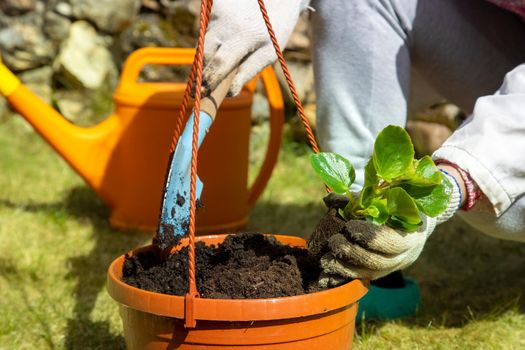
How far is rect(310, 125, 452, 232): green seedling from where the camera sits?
3.18ft

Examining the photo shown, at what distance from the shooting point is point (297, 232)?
81.0 inches

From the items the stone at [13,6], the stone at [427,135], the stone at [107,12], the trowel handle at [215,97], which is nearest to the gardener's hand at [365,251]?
the trowel handle at [215,97]

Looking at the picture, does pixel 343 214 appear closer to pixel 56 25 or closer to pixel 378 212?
pixel 378 212

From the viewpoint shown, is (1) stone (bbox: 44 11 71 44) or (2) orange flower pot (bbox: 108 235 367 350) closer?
(2) orange flower pot (bbox: 108 235 367 350)

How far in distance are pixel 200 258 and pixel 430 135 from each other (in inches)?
68.1

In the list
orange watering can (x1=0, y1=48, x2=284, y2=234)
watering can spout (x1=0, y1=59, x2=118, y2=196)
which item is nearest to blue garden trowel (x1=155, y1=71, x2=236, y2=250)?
orange watering can (x1=0, y1=48, x2=284, y2=234)

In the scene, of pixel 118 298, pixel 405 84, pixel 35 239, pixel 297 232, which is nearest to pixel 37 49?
pixel 35 239

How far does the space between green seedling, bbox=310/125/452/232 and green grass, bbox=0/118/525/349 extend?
43cm

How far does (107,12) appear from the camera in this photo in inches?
115

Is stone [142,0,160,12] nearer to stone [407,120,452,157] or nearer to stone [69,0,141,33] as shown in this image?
stone [69,0,141,33]

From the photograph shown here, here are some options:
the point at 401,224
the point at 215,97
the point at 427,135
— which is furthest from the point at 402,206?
the point at 427,135

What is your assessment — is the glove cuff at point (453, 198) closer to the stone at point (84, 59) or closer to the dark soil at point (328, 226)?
the dark soil at point (328, 226)

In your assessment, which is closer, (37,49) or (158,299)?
(158,299)

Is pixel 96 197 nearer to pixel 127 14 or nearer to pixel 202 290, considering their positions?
pixel 127 14
